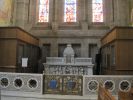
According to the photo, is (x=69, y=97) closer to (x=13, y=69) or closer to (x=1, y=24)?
(x=13, y=69)

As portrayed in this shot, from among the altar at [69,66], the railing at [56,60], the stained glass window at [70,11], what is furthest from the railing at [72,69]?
the stained glass window at [70,11]

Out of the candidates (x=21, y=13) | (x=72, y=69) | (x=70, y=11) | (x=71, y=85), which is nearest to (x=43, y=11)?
(x=21, y=13)

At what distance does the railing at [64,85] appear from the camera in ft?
25.4

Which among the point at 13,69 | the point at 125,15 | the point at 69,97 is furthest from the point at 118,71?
the point at 125,15

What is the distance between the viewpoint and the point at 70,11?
53.9ft

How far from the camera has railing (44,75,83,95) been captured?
25.4ft

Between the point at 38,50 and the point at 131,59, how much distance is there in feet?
25.2

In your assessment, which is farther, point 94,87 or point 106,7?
point 106,7

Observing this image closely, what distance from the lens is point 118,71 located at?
938cm

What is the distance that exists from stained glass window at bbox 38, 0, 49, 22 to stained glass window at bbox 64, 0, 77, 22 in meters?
1.48

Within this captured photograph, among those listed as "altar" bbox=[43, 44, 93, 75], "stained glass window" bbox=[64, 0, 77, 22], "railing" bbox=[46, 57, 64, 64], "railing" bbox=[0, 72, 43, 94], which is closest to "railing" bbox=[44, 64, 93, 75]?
"altar" bbox=[43, 44, 93, 75]

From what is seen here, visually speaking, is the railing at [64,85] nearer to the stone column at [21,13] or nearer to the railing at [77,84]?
the railing at [77,84]

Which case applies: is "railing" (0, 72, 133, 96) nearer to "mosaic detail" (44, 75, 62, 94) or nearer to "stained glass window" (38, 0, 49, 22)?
"mosaic detail" (44, 75, 62, 94)

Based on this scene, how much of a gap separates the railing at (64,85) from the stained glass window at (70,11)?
29.9 feet
